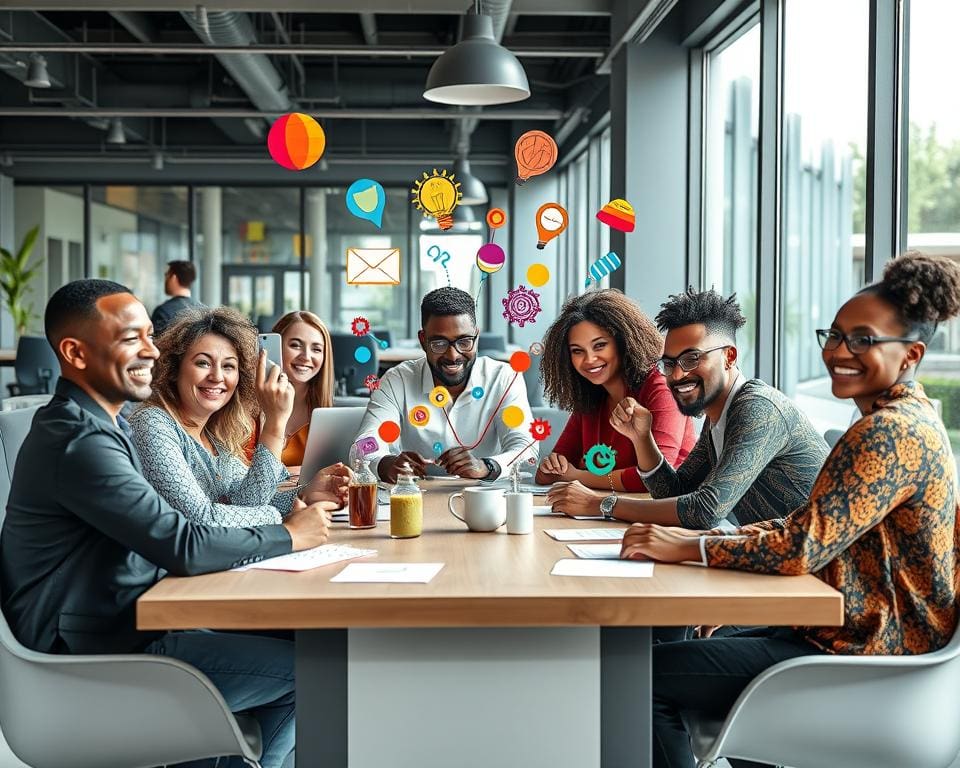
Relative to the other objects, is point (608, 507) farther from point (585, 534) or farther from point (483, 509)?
point (483, 509)

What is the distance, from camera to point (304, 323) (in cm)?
357

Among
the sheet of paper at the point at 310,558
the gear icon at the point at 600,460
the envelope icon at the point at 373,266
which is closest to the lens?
the sheet of paper at the point at 310,558

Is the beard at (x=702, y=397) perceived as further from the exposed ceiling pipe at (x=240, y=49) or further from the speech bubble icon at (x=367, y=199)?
the exposed ceiling pipe at (x=240, y=49)

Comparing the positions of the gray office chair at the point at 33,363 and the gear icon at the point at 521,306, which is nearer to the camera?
the gear icon at the point at 521,306

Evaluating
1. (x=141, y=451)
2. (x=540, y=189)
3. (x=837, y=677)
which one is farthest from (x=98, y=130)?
(x=837, y=677)

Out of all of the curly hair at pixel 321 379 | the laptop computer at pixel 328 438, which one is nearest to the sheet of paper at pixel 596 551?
the laptop computer at pixel 328 438

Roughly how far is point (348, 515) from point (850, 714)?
116 cm

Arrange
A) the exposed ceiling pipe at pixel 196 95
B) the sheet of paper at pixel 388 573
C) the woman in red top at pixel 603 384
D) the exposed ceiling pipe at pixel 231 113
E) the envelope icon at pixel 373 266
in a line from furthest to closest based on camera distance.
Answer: the exposed ceiling pipe at pixel 231 113
the exposed ceiling pipe at pixel 196 95
the woman in red top at pixel 603 384
the envelope icon at pixel 373 266
the sheet of paper at pixel 388 573

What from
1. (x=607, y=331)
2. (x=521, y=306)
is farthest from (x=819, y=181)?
(x=521, y=306)

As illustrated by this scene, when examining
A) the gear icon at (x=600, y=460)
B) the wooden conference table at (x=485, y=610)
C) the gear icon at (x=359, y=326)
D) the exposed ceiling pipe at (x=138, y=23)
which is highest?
the exposed ceiling pipe at (x=138, y=23)

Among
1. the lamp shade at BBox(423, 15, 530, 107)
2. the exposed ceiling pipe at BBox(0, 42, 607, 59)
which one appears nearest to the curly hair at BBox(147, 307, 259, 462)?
the lamp shade at BBox(423, 15, 530, 107)

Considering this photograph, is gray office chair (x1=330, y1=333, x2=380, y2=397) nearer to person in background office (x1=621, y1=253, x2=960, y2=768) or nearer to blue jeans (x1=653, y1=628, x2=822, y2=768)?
blue jeans (x1=653, y1=628, x2=822, y2=768)

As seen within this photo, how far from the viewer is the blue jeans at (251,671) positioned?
6.51 feet

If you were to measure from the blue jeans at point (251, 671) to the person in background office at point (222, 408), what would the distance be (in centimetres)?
33
